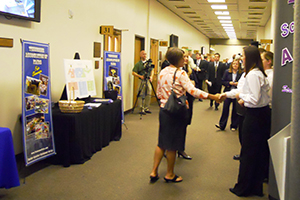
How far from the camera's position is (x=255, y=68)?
9.58ft

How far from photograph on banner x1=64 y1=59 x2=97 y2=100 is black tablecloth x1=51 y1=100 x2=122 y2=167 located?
1.37 ft

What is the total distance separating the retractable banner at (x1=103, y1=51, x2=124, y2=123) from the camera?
18.8ft

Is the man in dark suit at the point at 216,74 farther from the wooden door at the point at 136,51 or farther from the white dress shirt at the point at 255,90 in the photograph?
the white dress shirt at the point at 255,90

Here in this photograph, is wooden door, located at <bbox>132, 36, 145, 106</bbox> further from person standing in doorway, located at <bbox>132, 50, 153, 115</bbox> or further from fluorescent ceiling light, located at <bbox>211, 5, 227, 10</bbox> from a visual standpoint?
fluorescent ceiling light, located at <bbox>211, 5, 227, 10</bbox>

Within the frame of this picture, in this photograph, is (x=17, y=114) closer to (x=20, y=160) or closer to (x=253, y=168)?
(x=20, y=160)

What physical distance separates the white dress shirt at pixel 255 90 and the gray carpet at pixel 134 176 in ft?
3.14

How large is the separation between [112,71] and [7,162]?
3402 mm

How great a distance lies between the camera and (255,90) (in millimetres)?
2803

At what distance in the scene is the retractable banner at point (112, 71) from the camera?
18.8 ft

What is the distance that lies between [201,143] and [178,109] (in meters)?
2.34

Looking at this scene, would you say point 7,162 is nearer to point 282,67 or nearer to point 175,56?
point 175,56

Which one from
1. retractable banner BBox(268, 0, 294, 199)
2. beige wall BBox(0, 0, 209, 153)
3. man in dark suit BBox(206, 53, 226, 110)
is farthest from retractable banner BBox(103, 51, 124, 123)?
man in dark suit BBox(206, 53, 226, 110)

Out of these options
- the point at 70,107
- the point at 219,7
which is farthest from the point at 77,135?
the point at 219,7

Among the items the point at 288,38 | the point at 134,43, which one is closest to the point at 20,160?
the point at 288,38
